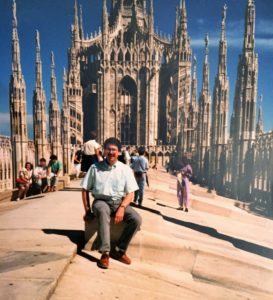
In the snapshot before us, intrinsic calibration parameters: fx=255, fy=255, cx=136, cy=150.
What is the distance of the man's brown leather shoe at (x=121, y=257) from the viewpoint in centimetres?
327

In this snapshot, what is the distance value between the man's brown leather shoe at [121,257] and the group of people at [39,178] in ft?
19.3

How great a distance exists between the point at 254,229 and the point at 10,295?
26.0 ft

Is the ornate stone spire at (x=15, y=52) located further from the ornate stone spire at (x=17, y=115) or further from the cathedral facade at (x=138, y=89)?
the cathedral facade at (x=138, y=89)

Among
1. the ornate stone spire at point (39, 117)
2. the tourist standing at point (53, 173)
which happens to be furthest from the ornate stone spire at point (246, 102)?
the ornate stone spire at point (39, 117)

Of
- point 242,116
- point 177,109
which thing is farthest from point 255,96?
point 177,109

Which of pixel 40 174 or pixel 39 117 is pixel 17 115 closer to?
pixel 39 117

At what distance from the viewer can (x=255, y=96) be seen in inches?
623

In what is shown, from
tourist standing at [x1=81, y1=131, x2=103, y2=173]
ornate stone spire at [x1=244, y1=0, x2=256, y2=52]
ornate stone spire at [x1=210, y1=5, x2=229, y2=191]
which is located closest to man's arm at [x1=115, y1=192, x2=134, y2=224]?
tourist standing at [x1=81, y1=131, x2=103, y2=173]

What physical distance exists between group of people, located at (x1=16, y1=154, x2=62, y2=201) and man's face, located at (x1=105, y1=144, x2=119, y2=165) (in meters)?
5.94

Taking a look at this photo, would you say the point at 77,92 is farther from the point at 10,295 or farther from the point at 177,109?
the point at 10,295

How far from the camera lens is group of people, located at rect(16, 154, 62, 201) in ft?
27.4

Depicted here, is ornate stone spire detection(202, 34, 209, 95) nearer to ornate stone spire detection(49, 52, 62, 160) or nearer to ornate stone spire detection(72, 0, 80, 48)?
ornate stone spire detection(49, 52, 62, 160)

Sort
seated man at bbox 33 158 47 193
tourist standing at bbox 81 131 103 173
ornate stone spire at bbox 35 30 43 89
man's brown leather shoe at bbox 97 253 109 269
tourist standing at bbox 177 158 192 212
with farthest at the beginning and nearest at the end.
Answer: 1. ornate stone spire at bbox 35 30 43 89
2. seated man at bbox 33 158 47 193
3. tourist standing at bbox 177 158 192 212
4. tourist standing at bbox 81 131 103 173
5. man's brown leather shoe at bbox 97 253 109 269

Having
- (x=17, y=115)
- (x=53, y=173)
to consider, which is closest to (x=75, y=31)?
(x=17, y=115)
